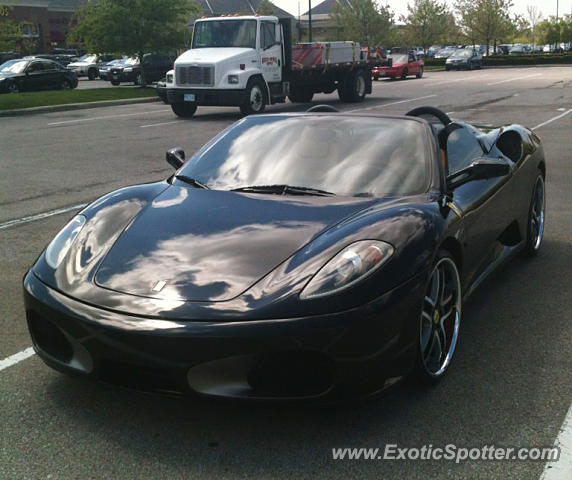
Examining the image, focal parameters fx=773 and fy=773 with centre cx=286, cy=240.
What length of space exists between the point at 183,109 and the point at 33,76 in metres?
12.2

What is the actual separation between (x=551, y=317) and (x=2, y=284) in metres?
3.55

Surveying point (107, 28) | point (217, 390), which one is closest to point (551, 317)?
point (217, 390)

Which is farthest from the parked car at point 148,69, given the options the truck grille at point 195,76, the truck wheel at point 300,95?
the truck grille at point 195,76

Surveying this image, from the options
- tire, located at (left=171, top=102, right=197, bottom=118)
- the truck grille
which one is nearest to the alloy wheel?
the truck grille

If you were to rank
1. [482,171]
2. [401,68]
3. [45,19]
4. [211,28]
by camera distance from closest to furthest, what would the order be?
[482,171]
[211,28]
[401,68]
[45,19]

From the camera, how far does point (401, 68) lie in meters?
41.7

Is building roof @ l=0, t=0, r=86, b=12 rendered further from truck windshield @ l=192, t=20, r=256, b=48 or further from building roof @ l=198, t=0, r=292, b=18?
truck windshield @ l=192, t=20, r=256, b=48

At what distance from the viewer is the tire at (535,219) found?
18.4 feet

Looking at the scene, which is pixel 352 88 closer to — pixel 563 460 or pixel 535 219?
pixel 535 219

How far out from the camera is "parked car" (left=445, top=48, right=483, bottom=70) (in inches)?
2109

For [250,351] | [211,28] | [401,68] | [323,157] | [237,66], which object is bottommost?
[401,68]

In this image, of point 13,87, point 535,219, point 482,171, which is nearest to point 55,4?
point 13,87

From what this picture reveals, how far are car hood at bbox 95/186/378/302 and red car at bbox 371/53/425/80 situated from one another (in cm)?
3850

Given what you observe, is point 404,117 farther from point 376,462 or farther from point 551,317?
point 376,462
